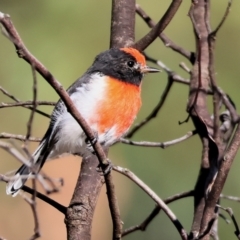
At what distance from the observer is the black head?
360 centimetres

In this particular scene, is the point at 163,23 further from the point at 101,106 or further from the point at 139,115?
the point at 139,115

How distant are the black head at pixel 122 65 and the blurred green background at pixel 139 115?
4.01ft

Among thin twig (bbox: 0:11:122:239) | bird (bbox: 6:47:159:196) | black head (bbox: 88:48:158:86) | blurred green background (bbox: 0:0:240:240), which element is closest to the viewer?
thin twig (bbox: 0:11:122:239)

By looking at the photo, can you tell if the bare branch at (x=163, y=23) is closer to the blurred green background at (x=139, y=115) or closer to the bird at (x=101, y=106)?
the bird at (x=101, y=106)

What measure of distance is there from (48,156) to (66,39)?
2.87 meters

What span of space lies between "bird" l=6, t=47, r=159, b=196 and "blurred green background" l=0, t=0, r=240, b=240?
0.86 meters

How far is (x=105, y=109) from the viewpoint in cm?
335

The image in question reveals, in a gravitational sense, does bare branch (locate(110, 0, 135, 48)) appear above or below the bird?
above

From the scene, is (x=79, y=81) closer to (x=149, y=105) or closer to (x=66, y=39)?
(x=149, y=105)

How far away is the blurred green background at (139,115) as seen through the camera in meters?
5.04

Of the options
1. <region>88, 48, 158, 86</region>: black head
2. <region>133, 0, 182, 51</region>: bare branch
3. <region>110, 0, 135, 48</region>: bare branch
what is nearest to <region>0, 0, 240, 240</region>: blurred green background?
<region>88, 48, 158, 86</region>: black head

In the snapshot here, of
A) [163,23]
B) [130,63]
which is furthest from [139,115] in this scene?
[163,23]

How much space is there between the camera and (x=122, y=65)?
3.65 metres

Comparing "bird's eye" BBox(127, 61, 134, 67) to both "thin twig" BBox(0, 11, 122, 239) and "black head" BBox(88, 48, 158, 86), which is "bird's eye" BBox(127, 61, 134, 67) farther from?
"thin twig" BBox(0, 11, 122, 239)
